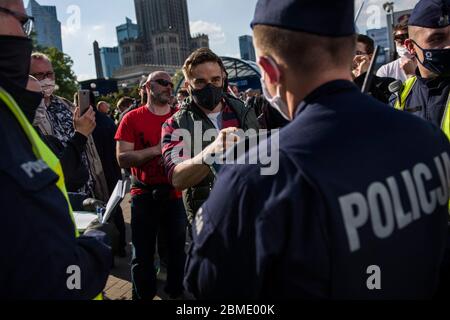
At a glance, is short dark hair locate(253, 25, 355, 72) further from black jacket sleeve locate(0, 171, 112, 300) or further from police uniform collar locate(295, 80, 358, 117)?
black jacket sleeve locate(0, 171, 112, 300)

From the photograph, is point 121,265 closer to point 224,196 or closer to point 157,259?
point 157,259

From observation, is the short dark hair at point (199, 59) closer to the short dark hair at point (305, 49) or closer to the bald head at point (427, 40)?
the bald head at point (427, 40)

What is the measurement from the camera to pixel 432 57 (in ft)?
8.05

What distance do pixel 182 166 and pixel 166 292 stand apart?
2.09m

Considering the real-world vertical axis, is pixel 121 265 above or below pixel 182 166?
below

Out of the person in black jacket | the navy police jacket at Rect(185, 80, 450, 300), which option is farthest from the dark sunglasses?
the navy police jacket at Rect(185, 80, 450, 300)

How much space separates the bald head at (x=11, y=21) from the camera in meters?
1.55

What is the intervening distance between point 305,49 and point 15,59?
1087 mm

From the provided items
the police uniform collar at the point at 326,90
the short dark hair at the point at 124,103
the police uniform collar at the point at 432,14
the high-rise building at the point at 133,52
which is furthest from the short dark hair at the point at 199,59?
the high-rise building at the point at 133,52

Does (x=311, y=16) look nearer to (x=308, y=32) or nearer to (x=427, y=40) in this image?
(x=308, y=32)
